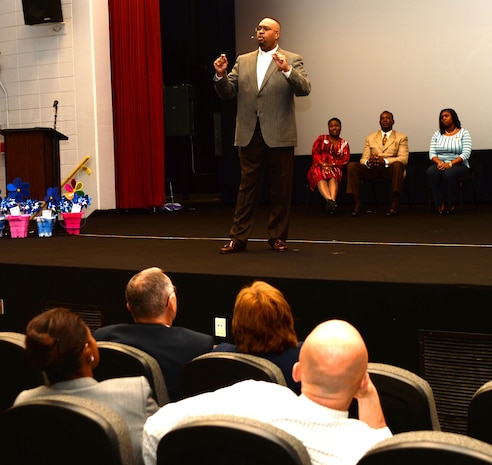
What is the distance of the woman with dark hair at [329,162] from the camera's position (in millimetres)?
6980

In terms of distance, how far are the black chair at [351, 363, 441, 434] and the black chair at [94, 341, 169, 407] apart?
54 centimetres

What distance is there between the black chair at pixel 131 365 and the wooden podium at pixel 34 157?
4.18 meters

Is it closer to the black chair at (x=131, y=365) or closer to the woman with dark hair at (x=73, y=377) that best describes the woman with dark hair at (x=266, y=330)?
the black chair at (x=131, y=365)

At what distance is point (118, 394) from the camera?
65.2 inches

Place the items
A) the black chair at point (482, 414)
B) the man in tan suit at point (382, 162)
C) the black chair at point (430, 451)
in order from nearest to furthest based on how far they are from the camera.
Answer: the black chair at point (430, 451) → the black chair at point (482, 414) → the man in tan suit at point (382, 162)

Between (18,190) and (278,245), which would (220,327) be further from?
(18,190)

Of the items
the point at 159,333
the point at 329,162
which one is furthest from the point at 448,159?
the point at 159,333

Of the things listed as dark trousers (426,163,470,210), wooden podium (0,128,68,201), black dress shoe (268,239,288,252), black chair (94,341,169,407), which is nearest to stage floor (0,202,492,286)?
→ black dress shoe (268,239,288,252)

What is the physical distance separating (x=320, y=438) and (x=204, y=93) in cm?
898

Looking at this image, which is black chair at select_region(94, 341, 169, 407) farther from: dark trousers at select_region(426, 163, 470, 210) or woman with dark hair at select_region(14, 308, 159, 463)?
dark trousers at select_region(426, 163, 470, 210)

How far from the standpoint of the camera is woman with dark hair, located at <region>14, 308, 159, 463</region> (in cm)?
166

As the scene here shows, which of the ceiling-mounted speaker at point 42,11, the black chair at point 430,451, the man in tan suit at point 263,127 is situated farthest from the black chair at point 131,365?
the ceiling-mounted speaker at point 42,11

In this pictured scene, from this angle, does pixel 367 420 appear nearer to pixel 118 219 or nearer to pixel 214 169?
pixel 118 219

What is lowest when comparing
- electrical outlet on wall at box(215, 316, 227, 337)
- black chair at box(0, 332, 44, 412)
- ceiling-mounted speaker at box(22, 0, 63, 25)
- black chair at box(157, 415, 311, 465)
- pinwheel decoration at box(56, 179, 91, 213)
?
electrical outlet on wall at box(215, 316, 227, 337)
